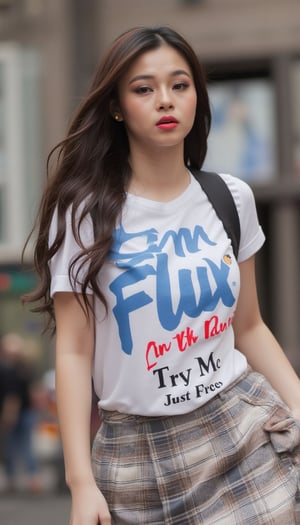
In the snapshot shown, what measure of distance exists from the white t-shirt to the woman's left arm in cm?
20

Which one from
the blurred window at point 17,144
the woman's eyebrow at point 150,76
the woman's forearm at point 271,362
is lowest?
the blurred window at point 17,144

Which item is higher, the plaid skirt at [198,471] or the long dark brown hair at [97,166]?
the long dark brown hair at [97,166]

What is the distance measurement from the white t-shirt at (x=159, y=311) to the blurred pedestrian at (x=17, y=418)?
980 cm

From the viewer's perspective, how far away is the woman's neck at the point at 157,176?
299 cm

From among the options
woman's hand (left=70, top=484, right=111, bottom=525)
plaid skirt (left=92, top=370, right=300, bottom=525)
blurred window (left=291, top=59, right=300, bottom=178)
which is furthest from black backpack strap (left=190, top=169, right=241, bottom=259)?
blurred window (left=291, top=59, right=300, bottom=178)

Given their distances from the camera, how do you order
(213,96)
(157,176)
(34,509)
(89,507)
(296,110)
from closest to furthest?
(89,507), (157,176), (34,509), (296,110), (213,96)

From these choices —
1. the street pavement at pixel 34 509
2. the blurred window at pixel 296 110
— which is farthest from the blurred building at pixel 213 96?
the street pavement at pixel 34 509

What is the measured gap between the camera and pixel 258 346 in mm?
3162

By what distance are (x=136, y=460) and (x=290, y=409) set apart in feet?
1.58

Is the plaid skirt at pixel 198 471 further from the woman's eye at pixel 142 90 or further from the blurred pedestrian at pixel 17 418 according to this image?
the blurred pedestrian at pixel 17 418

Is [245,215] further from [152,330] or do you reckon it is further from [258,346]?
[152,330]

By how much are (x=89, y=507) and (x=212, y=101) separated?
10.1 metres

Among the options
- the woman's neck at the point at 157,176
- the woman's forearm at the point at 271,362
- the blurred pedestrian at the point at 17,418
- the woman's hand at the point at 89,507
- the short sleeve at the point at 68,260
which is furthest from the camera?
the blurred pedestrian at the point at 17,418

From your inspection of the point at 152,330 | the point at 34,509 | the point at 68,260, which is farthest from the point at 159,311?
the point at 34,509
